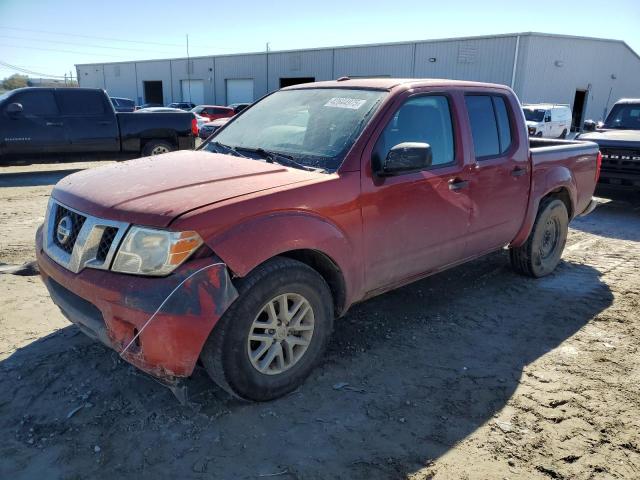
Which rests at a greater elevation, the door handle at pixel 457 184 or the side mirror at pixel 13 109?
the side mirror at pixel 13 109

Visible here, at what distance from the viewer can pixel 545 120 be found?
20172 millimetres

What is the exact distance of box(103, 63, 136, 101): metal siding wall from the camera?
2066 inches

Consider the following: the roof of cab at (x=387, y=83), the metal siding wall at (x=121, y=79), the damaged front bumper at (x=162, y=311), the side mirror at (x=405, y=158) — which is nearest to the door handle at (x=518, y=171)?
the roof of cab at (x=387, y=83)

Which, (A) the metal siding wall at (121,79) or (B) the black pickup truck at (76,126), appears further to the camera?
(A) the metal siding wall at (121,79)

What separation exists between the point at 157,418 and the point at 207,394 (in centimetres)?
33

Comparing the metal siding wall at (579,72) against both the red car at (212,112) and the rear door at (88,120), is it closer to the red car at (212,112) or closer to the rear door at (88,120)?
the red car at (212,112)

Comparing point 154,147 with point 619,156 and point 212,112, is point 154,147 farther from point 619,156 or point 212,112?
point 212,112

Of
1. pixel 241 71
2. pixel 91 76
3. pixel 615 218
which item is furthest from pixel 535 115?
pixel 91 76

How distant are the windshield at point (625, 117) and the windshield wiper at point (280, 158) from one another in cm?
927

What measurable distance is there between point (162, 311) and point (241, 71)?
41.8 meters

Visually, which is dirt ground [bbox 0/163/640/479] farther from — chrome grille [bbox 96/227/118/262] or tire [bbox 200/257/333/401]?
chrome grille [bbox 96/227/118/262]

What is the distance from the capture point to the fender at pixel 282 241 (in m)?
2.68

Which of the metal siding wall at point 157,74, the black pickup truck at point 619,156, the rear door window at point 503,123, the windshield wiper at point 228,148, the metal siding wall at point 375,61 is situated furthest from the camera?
the metal siding wall at point 157,74

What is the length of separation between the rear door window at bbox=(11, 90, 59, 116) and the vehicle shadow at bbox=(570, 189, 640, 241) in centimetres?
1061
